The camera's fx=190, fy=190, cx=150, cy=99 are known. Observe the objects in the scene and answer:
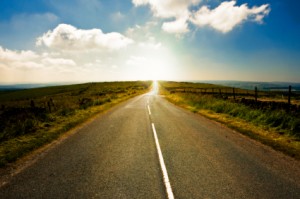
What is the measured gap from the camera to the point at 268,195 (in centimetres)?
413

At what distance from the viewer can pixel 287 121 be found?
34.7 ft

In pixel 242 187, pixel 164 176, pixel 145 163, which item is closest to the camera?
pixel 242 187

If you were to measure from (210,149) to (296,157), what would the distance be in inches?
111

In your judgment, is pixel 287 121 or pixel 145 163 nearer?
pixel 145 163

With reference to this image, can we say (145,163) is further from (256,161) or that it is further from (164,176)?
(256,161)

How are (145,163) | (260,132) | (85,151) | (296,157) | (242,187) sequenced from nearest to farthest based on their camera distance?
A: (242,187) < (145,163) < (296,157) < (85,151) < (260,132)

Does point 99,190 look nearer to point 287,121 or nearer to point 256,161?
point 256,161

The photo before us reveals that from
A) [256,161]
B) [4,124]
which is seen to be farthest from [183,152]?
[4,124]

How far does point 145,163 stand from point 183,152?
1.67 m

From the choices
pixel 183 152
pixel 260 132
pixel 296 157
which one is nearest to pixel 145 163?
pixel 183 152

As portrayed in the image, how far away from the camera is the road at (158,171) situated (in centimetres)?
425

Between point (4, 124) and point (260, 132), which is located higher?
point (4, 124)

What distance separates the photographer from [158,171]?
17.4 feet

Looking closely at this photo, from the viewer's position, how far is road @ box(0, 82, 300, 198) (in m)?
4.25
